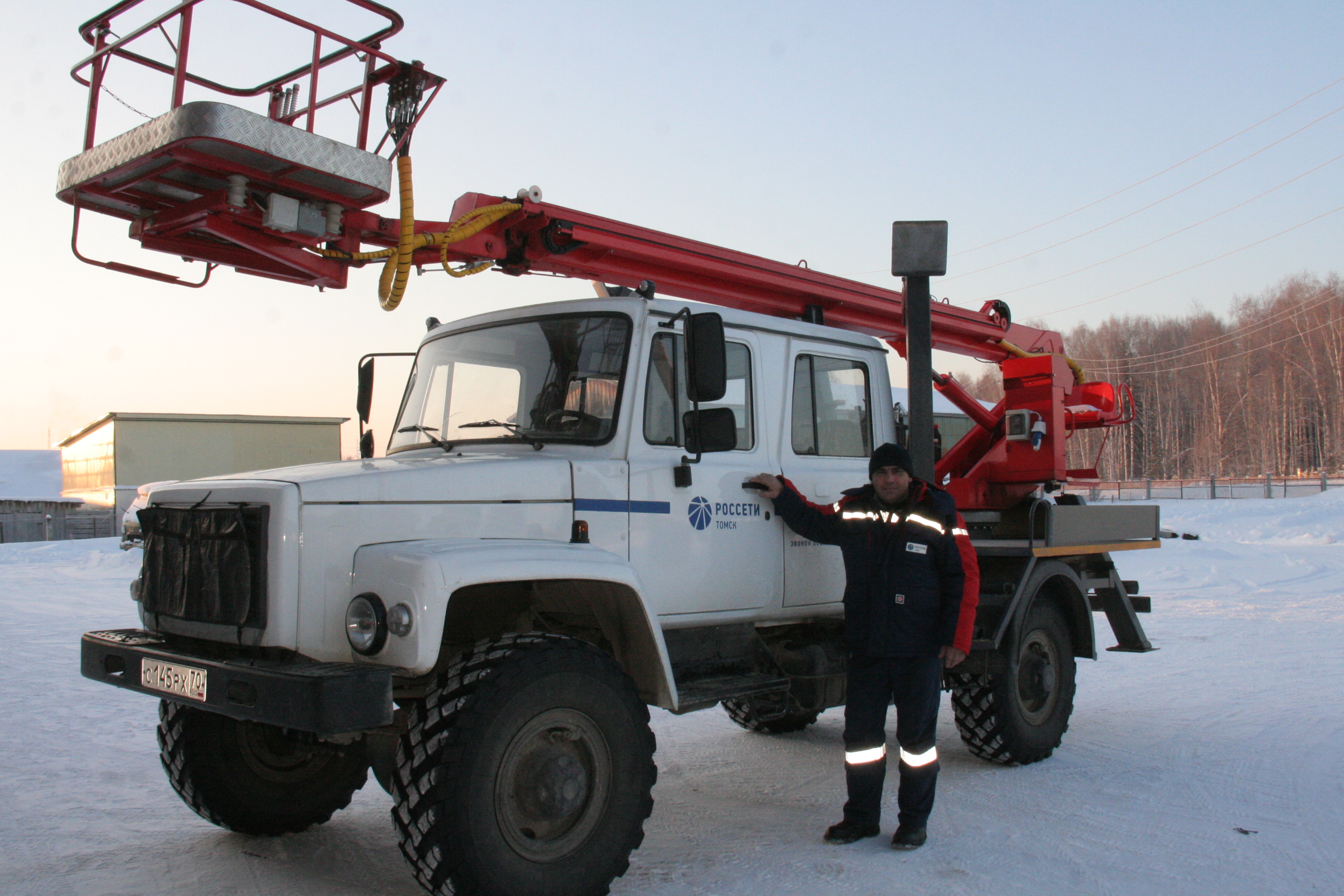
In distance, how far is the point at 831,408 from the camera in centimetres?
524

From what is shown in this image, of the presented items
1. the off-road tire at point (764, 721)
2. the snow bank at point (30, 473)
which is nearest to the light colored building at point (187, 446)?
the off-road tire at point (764, 721)

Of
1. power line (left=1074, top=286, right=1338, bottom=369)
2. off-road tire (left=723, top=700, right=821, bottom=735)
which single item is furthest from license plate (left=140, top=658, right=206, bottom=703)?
power line (left=1074, top=286, right=1338, bottom=369)

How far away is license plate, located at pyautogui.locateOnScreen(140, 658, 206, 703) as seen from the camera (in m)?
3.39

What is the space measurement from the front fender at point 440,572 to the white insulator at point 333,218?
66.3 inches

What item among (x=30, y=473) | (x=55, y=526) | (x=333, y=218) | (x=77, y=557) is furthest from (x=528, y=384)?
(x=30, y=473)

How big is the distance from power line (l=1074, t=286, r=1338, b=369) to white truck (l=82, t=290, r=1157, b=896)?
51.5 m

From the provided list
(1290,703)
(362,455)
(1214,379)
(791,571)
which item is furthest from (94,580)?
(1214,379)

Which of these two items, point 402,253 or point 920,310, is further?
point 920,310

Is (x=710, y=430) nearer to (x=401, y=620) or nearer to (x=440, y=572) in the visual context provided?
(x=440, y=572)

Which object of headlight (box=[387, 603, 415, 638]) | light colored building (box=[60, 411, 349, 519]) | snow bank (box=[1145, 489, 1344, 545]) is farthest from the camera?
light colored building (box=[60, 411, 349, 519])

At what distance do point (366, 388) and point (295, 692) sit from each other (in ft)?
7.74

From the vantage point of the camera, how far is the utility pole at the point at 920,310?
5.21 metres

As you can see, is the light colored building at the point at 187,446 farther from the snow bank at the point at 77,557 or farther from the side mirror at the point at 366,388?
the side mirror at the point at 366,388

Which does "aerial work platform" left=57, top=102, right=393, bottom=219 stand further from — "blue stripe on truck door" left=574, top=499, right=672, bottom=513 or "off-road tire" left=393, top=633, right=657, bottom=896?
"off-road tire" left=393, top=633, right=657, bottom=896
